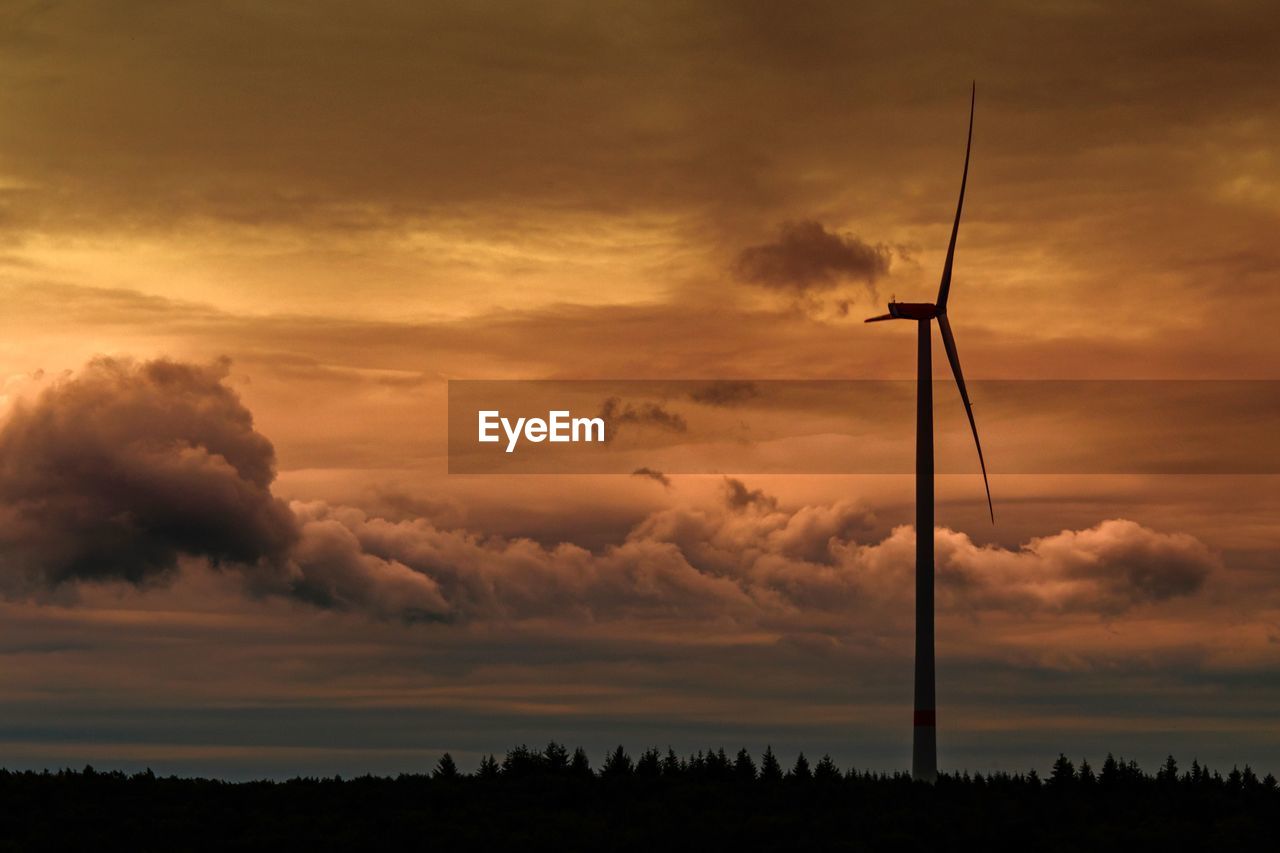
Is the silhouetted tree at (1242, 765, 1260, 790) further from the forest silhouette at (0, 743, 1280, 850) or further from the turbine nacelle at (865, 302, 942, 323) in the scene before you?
the turbine nacelle at (865, 302, 942, 323)

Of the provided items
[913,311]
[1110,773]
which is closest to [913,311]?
[913,311]

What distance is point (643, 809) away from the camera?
3356 inches

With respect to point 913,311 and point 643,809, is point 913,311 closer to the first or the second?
point 913,311

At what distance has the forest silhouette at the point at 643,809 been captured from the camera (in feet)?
250

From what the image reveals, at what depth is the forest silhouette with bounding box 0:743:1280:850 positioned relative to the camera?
76.1 m

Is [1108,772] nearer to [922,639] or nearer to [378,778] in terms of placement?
[922,639]

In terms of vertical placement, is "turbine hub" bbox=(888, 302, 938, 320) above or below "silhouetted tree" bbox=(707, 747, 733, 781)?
above

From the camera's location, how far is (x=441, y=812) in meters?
86.0

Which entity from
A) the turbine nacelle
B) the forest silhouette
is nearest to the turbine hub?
the turbine nacelle

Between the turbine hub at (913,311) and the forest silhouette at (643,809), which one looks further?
the turbine hub at (913,311)

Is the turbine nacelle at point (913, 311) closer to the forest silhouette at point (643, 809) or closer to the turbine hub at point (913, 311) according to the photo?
the turbine hub at point (913, 311)

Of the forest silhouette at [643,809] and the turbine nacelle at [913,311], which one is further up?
the turbine nacelle at [913,311]

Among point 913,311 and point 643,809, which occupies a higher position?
point 913,311

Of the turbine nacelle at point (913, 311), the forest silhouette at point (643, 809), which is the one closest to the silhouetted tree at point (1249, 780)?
the forest silhouette at point (643, 809)
